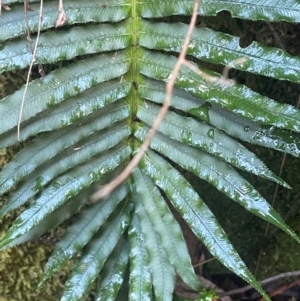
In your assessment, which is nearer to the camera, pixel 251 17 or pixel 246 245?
pixel 251 17

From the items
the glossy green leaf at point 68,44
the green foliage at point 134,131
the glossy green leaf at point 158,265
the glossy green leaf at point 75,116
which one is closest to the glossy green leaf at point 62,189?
the green foliage at point 134,131

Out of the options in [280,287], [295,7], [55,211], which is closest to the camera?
[295,7]

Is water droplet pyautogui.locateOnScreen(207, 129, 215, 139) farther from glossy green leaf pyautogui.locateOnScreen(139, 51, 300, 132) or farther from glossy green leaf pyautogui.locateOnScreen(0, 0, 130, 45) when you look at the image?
glossy green leaf pyautogui.locateOnScreen(0, 0, 130, 45)

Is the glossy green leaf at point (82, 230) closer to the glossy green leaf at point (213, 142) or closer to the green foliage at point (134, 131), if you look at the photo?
the green foliage at point (134, 131)

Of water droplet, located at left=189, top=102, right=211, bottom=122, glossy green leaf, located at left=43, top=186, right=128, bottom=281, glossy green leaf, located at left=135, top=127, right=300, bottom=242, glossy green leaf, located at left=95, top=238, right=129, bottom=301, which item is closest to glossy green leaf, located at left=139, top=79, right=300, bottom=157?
water droplet, located at left=189, top=102, right=211, bottom=122

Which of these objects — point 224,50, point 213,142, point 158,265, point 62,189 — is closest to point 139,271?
point 158,265

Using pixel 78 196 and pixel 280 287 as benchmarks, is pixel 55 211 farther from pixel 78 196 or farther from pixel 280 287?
pixel 280 287

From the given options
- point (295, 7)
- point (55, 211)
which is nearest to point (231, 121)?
point (295, 7)
